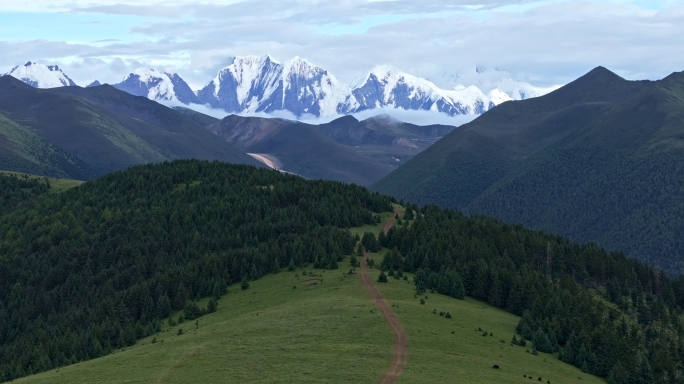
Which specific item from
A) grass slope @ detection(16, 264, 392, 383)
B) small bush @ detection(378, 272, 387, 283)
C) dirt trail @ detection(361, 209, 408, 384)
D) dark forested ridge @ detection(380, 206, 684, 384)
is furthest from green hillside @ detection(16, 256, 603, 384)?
small bush @ detection(378, 272, 387, 283)

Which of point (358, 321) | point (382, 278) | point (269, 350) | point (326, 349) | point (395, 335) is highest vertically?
point (382, 278)

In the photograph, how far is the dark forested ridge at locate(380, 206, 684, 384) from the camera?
125 m

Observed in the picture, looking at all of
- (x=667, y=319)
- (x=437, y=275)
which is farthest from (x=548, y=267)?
(x=437, y=275)

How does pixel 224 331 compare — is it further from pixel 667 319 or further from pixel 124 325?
pixel 667 319

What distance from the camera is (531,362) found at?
112000 mm

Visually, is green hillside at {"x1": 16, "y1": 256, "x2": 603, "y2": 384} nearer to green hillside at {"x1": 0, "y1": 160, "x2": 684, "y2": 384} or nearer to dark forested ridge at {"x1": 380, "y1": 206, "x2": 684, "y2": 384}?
green hillside at {"x1": 0, "y1": 160, "x2": 684, "y2": 384}

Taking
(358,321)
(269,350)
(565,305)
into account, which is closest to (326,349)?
(269,350)

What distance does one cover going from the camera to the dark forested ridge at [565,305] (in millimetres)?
124812

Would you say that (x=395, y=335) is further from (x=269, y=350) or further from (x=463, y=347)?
(x=269, y=350)

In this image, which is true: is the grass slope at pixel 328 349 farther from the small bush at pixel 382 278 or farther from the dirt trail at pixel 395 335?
the small bush at pixel 382 278

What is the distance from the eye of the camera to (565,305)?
483 ft

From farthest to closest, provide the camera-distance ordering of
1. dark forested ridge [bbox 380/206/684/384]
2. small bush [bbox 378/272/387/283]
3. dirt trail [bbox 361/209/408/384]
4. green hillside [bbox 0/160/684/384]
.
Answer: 1. small bush [bbox 378/272/387/283]
2. dark forested ridge [bbox 380/206/684/384]
3. green hillside [bbox 0/160/684/384]
4. dirt trail [bbox 361/209/408/384]

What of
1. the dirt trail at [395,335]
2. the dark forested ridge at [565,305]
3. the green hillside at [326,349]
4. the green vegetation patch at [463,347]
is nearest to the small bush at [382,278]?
the dirt trail at [395,335]

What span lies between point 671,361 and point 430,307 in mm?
39251
